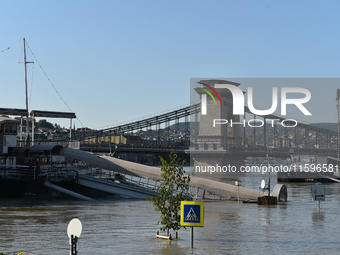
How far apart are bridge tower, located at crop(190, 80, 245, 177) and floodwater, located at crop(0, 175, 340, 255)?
83282 mm

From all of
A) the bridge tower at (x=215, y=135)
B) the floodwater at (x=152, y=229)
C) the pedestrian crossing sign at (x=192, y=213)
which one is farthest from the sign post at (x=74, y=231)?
the bridge tower at (x=215, y=135)

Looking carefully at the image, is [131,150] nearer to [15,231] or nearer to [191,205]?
[15,231]

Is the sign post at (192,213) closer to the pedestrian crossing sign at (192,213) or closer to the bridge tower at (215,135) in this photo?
the pedestrian crossing sign at (192,213)

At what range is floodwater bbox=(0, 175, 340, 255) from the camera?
2925cm

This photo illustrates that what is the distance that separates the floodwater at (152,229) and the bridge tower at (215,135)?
83.3 metres

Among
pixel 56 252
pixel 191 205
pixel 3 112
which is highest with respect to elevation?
Answer: pixel 3 112

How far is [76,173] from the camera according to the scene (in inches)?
2395

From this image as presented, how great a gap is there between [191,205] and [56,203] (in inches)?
1084

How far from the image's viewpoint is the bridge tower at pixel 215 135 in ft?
450

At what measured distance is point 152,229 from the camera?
117ft

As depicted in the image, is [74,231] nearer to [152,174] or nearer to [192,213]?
[192,213]

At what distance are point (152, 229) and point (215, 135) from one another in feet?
371

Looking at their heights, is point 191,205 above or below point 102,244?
above

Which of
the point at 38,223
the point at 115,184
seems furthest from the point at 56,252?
the point at 115,184
